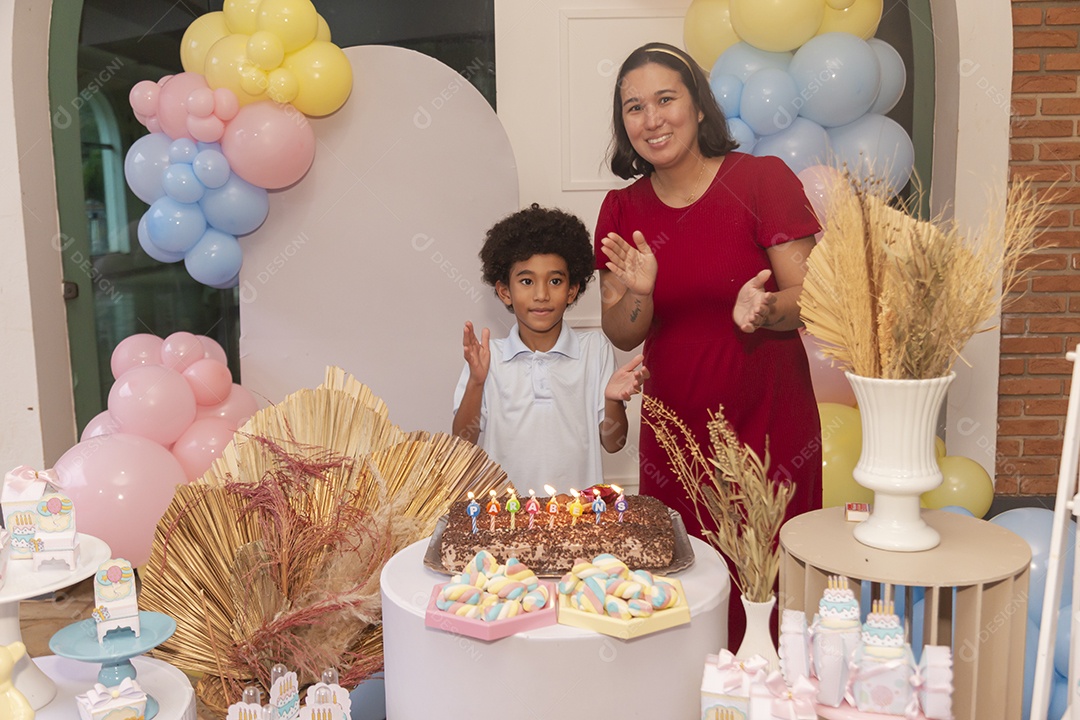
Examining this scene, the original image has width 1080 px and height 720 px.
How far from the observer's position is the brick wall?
3.58 m

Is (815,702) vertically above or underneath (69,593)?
above

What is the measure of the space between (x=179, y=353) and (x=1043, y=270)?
3181mm

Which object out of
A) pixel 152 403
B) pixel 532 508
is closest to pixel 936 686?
pixel 532 508

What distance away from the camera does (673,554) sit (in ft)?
5.79

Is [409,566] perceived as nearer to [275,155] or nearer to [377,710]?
[377,710]

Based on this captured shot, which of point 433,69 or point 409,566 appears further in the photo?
point 433,69

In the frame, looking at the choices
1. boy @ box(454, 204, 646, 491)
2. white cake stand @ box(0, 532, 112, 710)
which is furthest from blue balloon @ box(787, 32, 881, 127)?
white cake stand @ box(0, 532, 112, 710)

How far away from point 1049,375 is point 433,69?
2.63m

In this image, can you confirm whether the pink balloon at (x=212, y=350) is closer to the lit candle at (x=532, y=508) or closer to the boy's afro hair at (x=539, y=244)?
the boy's afro hair at (x=539, y=244)

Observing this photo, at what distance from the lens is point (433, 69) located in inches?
146

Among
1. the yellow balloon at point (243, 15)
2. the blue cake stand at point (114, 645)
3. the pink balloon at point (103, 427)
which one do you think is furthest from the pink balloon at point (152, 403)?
the blue cake stand at point (114, 645)

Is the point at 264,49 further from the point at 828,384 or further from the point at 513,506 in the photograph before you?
the point at 828,384

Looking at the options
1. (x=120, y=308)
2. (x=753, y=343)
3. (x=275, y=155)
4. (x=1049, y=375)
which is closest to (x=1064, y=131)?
(x=1049, y=375)

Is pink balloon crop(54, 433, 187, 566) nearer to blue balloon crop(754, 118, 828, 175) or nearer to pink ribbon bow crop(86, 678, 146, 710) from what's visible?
pink ribbon bow crop(86, 678, 146, 710)
